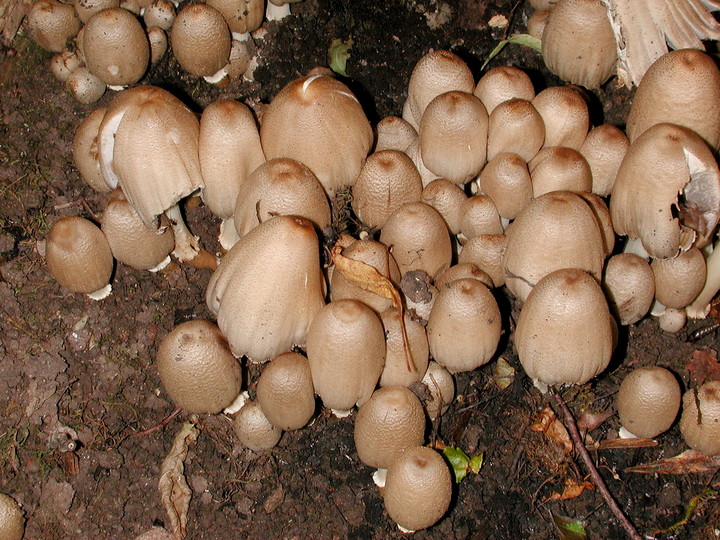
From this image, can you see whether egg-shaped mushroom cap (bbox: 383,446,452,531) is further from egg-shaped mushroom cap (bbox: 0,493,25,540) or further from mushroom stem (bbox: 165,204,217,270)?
egg-shaped mushroom cap (bbox: 0,493,25,540)

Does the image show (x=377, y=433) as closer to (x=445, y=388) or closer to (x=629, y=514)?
(x=445, y=388)

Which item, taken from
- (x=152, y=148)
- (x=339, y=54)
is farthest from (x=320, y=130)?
(x=339, y=54)

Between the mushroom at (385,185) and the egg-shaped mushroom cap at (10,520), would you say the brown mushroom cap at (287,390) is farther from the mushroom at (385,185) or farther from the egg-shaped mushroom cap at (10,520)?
the egg-shaped mushroom cap at (10,520)

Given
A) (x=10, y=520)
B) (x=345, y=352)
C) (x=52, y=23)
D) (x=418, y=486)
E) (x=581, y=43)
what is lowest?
(x=10, y=520)

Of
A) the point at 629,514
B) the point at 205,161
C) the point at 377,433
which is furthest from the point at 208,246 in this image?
the point at 629,514

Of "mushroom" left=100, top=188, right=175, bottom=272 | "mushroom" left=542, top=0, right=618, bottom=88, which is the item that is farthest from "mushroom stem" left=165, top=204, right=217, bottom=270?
"mushroom" left=542, top=0, right=618, bottom=88

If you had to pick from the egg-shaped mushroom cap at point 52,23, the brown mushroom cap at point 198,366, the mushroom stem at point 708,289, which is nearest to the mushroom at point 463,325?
the brown mushroom cap at point 198,366

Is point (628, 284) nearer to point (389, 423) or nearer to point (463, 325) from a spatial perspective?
point (463, 325)
